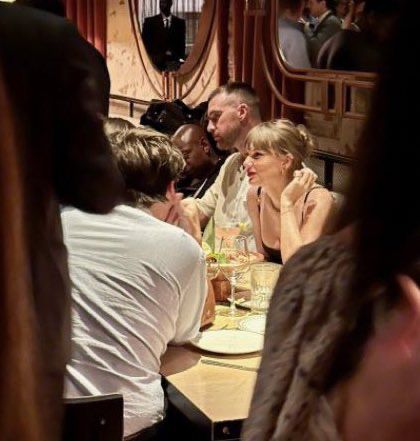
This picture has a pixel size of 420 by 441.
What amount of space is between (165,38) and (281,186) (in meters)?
2.70

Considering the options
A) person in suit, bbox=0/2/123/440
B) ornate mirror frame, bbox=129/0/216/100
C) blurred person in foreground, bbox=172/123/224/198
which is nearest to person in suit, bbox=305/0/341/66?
blurred person in foreground, bbox=172/123/224/198

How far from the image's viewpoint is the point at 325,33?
3730 millimetres

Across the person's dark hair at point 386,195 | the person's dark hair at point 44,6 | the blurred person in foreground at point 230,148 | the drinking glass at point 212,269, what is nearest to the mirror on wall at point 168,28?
the blurred person in foreground at point 230,148

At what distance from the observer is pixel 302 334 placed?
3.25 ft

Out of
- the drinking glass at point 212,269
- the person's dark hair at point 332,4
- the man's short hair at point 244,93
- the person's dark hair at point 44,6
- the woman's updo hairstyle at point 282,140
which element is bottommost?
the drinking glass at point 212,269

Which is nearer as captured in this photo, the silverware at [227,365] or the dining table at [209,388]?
the dining table at [209,388]

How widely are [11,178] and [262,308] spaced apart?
2.15 metres

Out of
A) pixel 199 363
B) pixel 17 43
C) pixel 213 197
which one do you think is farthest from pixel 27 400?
pixel 213 197

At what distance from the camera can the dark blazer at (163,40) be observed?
5.53 metres

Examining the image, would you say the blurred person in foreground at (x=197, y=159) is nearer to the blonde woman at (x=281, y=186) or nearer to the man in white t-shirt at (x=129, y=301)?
the blonde woman at (x=281, y=186)

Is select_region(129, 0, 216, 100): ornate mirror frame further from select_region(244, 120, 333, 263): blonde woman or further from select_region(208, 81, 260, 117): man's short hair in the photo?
select_region(244, 120, 333, 263): blonde woman

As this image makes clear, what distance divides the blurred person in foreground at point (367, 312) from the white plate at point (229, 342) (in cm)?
119

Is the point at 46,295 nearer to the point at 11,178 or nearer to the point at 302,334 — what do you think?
the point at 11,178

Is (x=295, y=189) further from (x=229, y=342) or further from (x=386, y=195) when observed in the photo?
(x=386, y=195)
